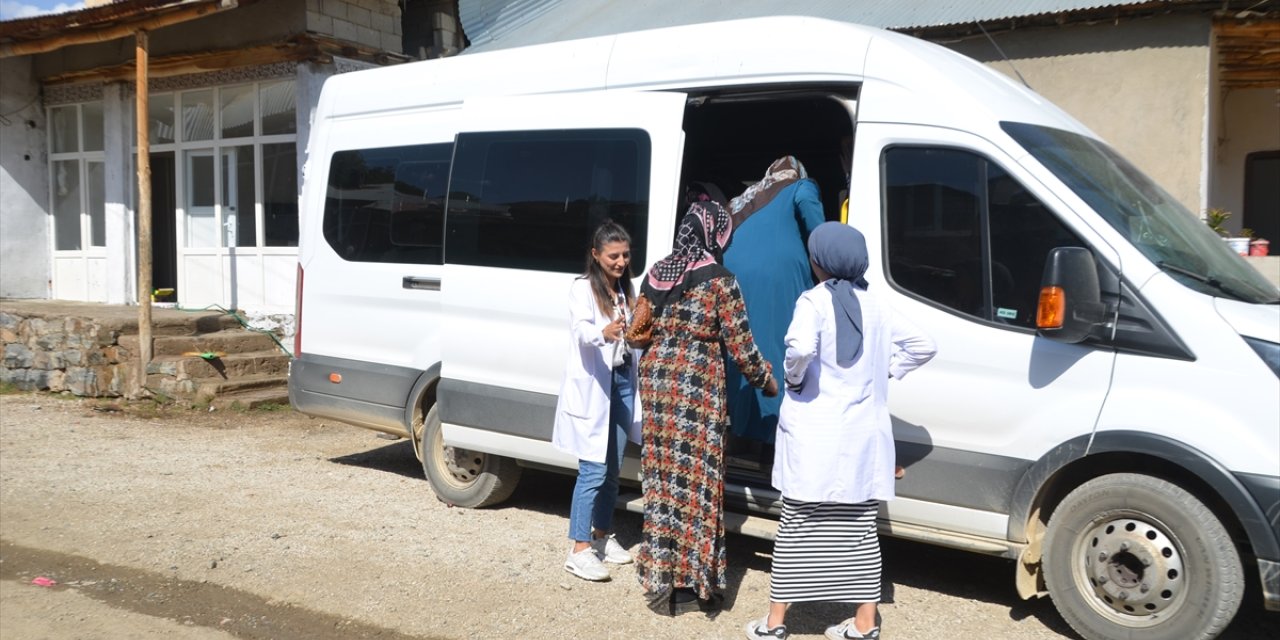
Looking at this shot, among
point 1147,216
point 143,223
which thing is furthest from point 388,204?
point 143,223

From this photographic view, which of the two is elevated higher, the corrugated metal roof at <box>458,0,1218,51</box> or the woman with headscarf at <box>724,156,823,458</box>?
the corrugated metal roof at <box>458,0,1218,51</box>

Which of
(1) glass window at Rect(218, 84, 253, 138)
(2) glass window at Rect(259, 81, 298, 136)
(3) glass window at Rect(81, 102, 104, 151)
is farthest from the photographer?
(3) glass window at Rect(81, 102, 104, 151)

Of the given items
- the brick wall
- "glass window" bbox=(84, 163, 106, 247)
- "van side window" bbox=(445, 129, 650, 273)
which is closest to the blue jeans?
"van side window" bbox=(445, 129, 650, 273)

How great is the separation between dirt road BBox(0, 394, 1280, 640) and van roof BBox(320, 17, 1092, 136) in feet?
7.75

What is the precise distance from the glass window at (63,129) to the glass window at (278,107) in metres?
3.82

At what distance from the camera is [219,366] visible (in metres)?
11.0

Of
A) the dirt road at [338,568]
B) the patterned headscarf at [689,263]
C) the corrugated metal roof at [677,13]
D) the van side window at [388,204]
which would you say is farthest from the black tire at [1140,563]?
the corrugated metal roof at [677,13]

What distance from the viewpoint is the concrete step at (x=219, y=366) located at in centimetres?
1080

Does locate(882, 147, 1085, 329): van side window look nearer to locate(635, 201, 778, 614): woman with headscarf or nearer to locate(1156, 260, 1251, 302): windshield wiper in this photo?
locate(1156, 260, 1251, 302): windshield wiper

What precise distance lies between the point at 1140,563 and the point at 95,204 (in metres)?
14.2

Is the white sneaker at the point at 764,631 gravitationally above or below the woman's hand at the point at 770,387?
below

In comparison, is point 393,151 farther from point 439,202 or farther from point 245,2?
point 245,2

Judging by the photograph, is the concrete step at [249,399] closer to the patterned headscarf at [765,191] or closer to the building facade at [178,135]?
the building facade at [178,135]

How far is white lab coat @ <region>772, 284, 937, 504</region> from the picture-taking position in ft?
14.2
